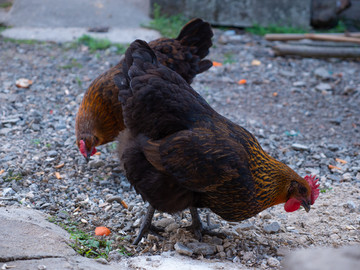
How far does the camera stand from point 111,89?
4.54 m

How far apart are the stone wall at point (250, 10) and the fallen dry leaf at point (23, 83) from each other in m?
4.07

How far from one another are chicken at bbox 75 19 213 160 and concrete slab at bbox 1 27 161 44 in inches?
154

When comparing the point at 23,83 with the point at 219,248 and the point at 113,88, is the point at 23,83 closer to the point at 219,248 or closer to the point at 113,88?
the point at 113,88

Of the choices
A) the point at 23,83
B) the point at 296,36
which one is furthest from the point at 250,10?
the point at 23,83

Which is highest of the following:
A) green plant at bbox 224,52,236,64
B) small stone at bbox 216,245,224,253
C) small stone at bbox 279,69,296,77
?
green plant at bbox 224,52,236,64

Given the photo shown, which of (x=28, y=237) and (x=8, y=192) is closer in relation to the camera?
(x=28, y=237)

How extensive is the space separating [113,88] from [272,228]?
7.28ft

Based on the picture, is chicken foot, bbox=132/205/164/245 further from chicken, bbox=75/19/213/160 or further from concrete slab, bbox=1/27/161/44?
concrete slab, bbox=1/27/161/44

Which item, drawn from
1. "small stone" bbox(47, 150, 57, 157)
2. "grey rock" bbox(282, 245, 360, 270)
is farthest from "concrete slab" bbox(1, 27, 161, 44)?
"grey rock" bbox(282, 245, 360, 270)

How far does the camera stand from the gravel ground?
382 cm

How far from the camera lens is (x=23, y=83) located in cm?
682

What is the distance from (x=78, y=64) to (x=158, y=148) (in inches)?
195

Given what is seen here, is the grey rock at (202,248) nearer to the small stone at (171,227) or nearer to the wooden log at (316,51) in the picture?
the small stone at (171,227)

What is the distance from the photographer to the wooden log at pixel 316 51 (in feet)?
28.3
